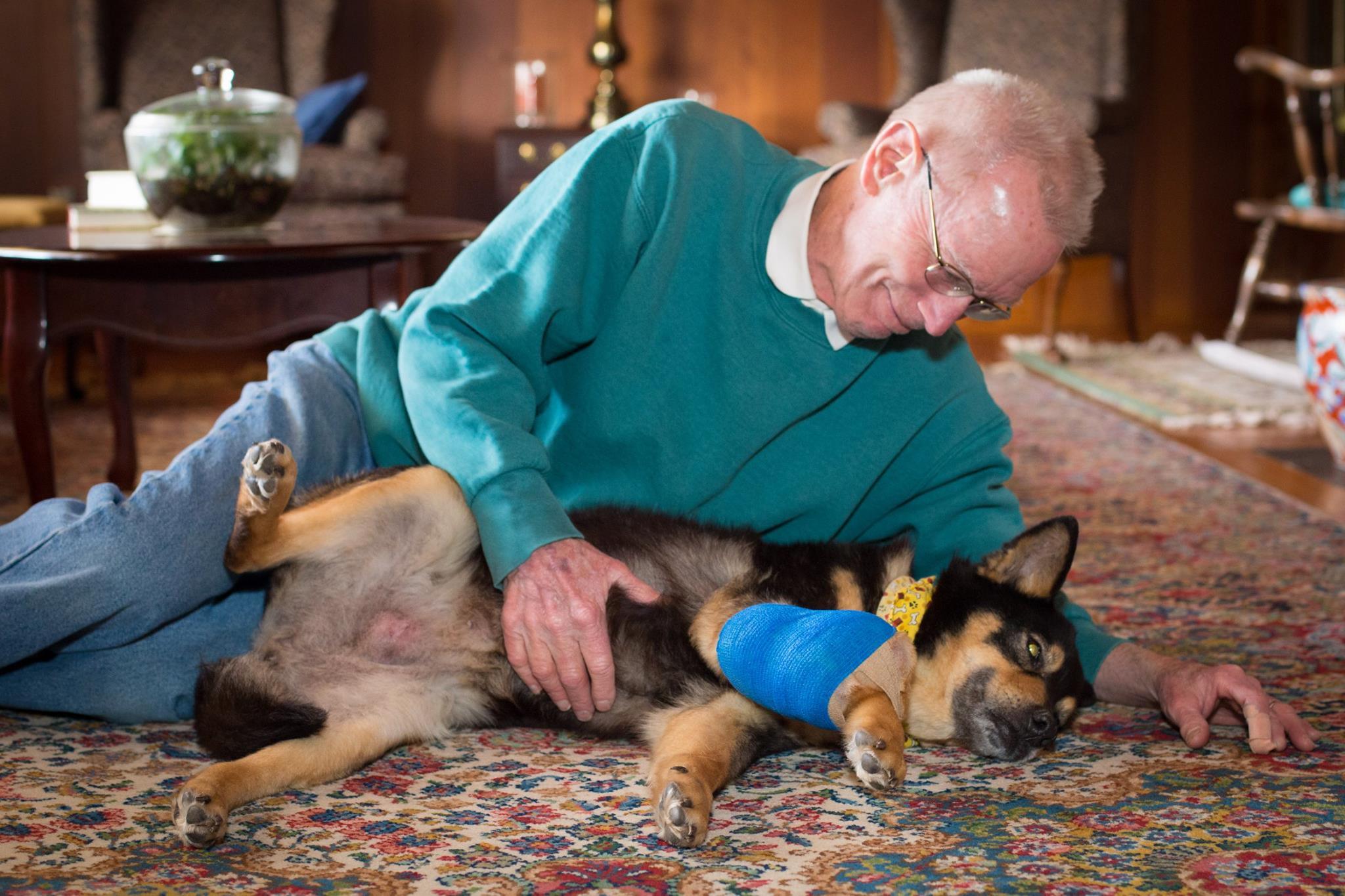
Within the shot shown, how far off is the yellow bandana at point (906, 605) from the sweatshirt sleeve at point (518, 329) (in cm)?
44

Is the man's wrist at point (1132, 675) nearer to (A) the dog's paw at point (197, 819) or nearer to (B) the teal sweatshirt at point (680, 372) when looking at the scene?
(B) the teal sweatshirt at point (680, 372)

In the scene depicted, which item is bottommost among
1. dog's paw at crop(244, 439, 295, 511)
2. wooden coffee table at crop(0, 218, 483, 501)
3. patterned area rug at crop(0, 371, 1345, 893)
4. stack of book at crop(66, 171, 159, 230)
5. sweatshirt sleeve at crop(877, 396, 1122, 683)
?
patterned area rug at crop(0, 371, 1345, 893)

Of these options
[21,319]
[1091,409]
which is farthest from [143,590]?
[1091,409]

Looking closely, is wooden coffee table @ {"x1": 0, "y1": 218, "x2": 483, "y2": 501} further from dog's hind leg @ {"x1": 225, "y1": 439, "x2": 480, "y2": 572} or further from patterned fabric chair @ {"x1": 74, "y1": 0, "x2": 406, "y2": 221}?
patterned fabric chair @ {"x1": 74, "y1": 0, "x2": 406, "y2": 221}

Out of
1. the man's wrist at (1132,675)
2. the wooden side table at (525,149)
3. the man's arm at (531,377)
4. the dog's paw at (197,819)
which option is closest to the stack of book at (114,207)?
the man's arm at (531,377)

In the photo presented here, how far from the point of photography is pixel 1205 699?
1740 mm

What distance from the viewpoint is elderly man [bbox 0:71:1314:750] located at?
1628 millimetres

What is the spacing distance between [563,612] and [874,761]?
410 mm

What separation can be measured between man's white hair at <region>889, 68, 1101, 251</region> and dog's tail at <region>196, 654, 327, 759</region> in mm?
1050

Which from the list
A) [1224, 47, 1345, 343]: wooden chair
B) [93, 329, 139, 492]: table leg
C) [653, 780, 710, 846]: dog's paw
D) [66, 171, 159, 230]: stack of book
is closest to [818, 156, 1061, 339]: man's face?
[653, 780, 710, 846]: dog's paw

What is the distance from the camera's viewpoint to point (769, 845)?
→ 4.70 ft

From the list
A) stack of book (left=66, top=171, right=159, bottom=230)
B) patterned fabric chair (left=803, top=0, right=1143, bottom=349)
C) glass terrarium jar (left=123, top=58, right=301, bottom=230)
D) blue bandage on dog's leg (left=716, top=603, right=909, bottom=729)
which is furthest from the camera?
patterned fabric chair (left=803, top=0, right=1143, bottom=349)

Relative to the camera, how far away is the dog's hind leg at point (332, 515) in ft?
5.29

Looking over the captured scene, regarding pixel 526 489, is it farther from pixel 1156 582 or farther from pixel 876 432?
pixel 1156 582
